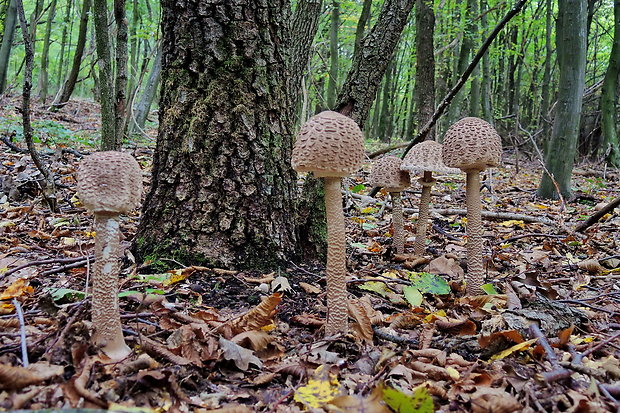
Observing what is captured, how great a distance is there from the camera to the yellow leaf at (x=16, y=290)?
2532mm

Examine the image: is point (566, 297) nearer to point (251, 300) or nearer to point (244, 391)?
point (251, 300)

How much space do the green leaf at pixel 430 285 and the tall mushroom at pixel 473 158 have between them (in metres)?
0.20

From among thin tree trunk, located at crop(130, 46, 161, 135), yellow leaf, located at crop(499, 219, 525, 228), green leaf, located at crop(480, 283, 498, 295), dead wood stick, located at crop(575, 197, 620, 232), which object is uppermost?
thin tree trunk, located at crop(130, 46, 161, 135)

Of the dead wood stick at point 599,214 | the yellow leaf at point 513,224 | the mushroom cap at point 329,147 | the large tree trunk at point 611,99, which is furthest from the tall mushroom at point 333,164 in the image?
the large tree trunk at point 611,99

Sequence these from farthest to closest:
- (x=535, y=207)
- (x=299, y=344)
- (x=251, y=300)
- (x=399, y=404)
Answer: (x=535, y=207)
(x=251, y=300)
(x=299, y=344)
(x=399, y=404)

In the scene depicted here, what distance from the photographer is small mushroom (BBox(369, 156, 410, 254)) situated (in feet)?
13.3

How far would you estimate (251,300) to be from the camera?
9.12 feet

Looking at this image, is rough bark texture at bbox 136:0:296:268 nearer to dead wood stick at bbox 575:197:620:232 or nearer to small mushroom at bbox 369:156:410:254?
small mushroom at bbox 369:156:410:254

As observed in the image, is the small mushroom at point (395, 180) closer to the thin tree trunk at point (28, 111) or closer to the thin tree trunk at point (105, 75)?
the thin tree trunk at point (105, 75)

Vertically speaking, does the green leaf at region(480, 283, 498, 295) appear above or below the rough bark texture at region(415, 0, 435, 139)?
below

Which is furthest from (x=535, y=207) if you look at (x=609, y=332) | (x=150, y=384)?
(x=150, y=384)

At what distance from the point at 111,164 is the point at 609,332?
2804 mm

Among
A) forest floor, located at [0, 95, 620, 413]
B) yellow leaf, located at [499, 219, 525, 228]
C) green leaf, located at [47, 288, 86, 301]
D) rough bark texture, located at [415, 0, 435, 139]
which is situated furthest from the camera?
rough bark texture, located at [415, 0, 435, 139]

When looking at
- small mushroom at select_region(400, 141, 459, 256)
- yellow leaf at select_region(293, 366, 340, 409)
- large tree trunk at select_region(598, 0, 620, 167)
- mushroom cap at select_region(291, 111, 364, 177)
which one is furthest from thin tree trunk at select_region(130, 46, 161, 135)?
large tree trunk at select_region(598, 0, 620, 167)
